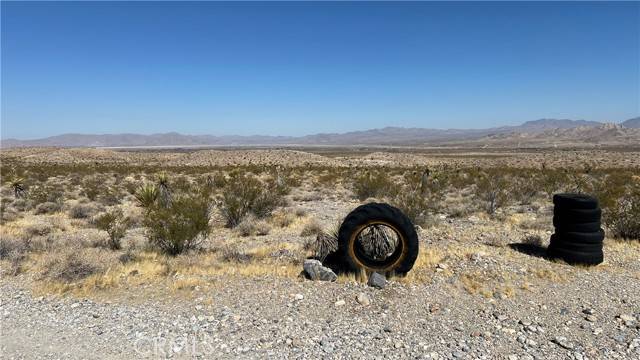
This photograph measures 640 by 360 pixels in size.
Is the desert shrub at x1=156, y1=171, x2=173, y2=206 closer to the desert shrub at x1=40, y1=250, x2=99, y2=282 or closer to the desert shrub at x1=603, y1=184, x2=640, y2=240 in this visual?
the desert shrub at x1=40, y1=250, x2=99, y2=282

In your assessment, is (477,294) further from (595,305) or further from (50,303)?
(50,303)

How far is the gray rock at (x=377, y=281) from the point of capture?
6.65 meters

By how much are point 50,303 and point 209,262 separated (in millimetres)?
2811

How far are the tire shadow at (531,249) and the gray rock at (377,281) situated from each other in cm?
379

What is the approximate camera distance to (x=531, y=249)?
8938 mm

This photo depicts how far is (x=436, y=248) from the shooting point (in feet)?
30.4

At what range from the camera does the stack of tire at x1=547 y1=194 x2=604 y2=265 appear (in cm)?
779

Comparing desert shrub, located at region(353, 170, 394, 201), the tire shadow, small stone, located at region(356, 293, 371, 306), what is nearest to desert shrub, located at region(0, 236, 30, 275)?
small stone, located at region(356, 293, 371, 306)

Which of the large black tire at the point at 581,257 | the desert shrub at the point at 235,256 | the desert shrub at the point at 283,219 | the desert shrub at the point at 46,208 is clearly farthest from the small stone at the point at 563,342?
the desert shrub at the point at 46,208

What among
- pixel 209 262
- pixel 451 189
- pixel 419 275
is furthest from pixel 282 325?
pixel 451 189

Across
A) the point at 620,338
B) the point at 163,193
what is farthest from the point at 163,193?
the point at 620,338

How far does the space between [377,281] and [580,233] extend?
4.26 m

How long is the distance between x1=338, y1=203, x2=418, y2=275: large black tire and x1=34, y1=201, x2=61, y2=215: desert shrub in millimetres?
14795

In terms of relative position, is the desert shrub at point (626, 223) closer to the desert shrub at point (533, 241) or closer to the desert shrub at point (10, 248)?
the desert shrub at point (533, 241)
